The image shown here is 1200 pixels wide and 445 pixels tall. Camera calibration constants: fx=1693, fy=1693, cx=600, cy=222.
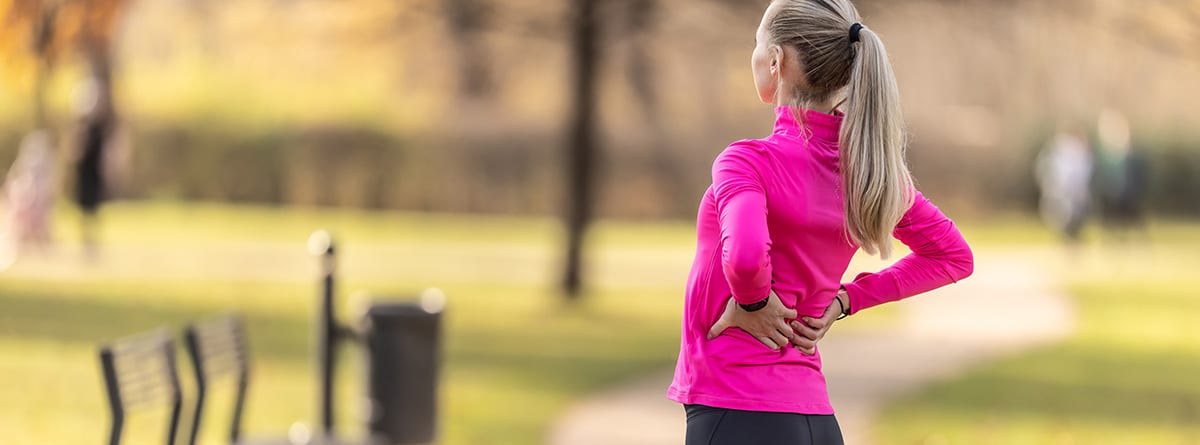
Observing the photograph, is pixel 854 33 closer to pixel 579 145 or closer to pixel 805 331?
pixel 805 331

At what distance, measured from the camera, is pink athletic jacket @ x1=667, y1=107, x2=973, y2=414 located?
2.78m

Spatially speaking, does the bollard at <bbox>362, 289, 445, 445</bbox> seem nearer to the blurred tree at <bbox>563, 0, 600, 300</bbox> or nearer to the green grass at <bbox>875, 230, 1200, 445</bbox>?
the green grass at <bbox>875, 230, 1200, 445</bbox>

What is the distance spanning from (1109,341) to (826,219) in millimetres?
11078

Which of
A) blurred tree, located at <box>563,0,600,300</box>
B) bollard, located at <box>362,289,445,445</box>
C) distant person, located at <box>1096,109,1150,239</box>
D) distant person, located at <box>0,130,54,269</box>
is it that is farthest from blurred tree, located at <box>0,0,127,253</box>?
distant person, located at <box>1096,109,1150,239</box>

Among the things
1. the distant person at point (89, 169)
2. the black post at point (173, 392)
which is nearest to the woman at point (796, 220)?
the black post at point (173, 392)

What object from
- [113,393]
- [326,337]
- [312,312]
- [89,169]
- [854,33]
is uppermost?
[854,33]

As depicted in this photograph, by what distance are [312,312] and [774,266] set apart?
38.1ft

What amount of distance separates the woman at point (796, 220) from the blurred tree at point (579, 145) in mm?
11832

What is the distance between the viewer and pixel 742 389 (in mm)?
2861

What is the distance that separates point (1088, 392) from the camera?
10.3m

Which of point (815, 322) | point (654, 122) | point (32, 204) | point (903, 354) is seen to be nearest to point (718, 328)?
point (815, 322)

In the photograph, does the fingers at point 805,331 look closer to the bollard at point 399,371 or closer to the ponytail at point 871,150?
the ponytail at point 871,150

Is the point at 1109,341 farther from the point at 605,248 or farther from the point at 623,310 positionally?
the point at 605,248

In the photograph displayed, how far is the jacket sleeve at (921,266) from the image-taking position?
3.06 meters
